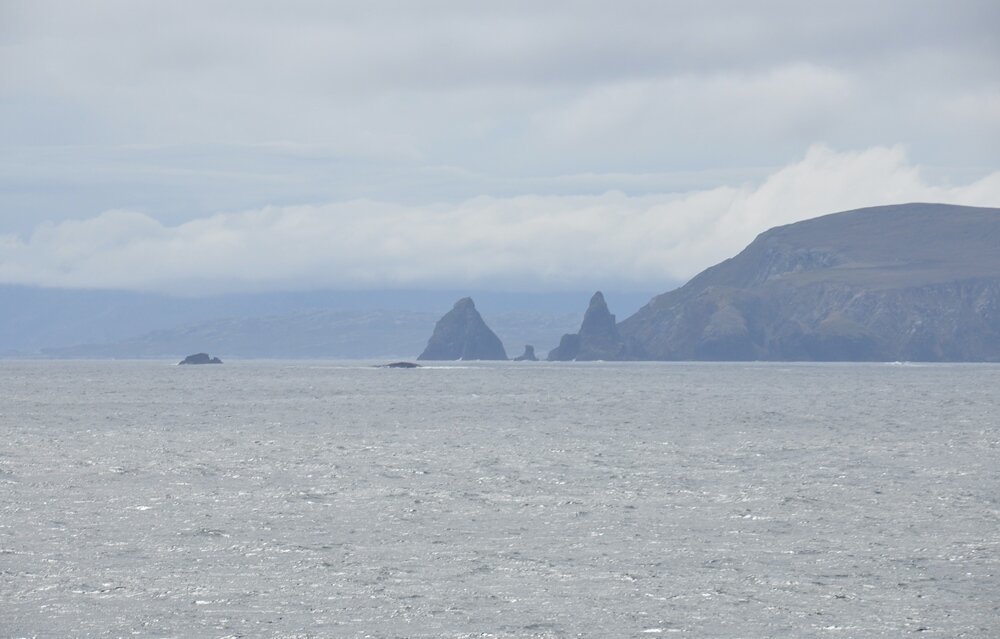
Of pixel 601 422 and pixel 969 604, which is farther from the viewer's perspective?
pixel 601 422

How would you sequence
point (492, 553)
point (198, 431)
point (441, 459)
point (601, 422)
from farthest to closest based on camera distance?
1. point (601, 422)
2. point (198, 431)
3. point (441, 459)
4. point (492, 553)

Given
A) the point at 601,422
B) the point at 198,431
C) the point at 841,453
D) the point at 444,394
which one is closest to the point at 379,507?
the point at 841,453

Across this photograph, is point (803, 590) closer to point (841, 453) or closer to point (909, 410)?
point (841, 453)

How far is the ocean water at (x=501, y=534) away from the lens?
123 feet

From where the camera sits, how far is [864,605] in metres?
38.9

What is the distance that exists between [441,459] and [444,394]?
10773 centimetres

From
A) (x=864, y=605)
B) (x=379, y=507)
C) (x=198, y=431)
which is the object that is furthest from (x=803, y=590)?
(x=198, y=431)

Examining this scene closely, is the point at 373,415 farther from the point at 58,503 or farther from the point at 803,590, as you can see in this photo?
the point at 803,590

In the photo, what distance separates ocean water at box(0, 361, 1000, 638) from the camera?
3759cm

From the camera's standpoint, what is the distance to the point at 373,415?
5354 inches

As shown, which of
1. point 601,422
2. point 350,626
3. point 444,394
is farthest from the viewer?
point 444,394

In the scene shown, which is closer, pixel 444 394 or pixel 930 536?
pixel 930 536

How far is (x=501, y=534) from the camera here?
51.9 metres

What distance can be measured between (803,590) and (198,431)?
7871 centimetres
